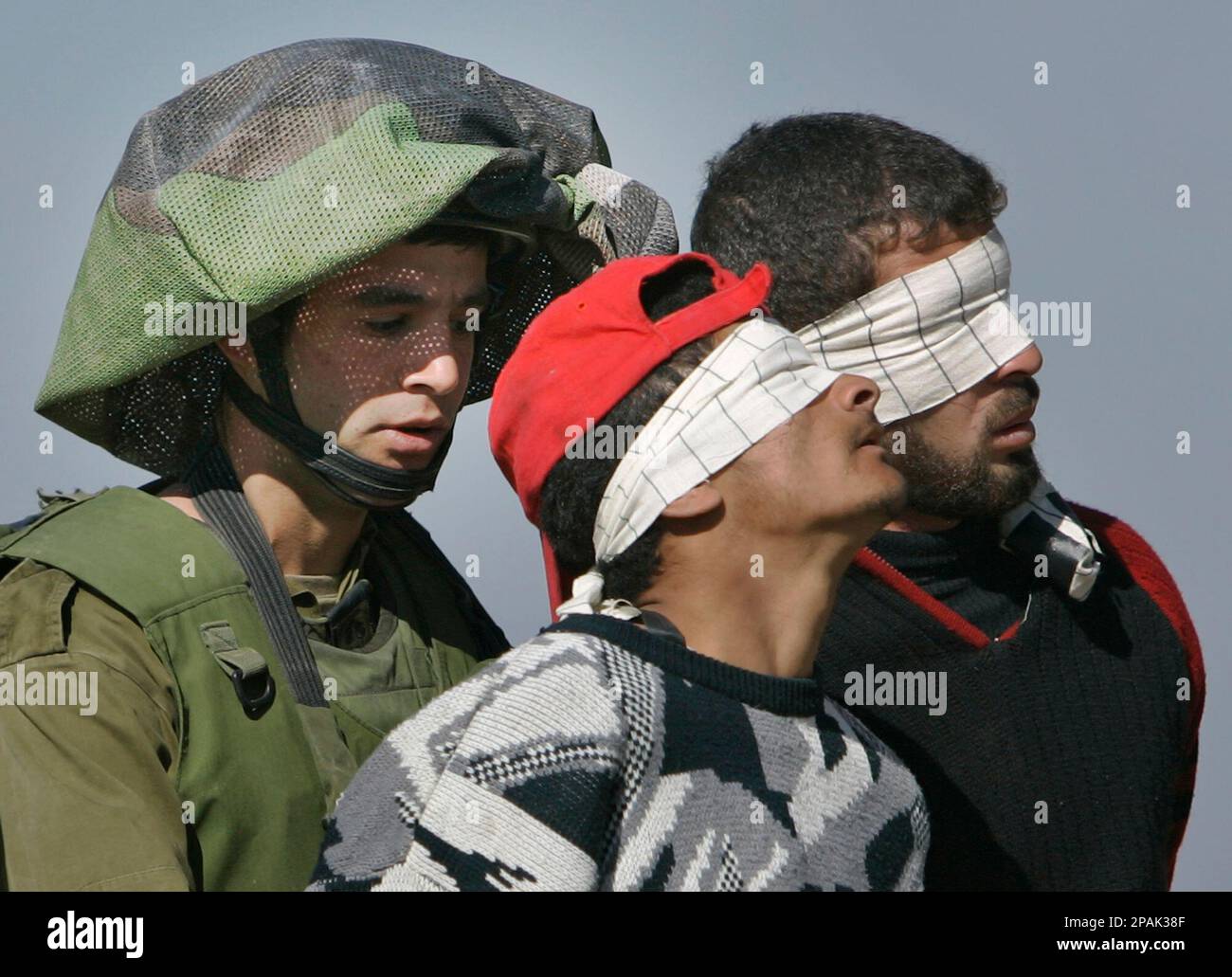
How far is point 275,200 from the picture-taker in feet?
9.69

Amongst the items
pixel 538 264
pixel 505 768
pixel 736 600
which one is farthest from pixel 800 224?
pixel 505 768

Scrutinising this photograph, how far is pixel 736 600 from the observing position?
8.04ft

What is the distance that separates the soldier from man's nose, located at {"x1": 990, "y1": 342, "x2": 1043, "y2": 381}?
0.72m

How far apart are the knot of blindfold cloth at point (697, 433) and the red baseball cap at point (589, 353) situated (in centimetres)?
7

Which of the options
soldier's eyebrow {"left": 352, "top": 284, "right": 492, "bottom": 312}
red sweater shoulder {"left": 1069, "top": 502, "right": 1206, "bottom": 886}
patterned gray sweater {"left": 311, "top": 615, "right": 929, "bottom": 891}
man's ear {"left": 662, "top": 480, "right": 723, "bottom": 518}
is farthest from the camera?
red sweater shoulder {"left": 1069, "top": 502, "right": 1206, "bottom": 886}

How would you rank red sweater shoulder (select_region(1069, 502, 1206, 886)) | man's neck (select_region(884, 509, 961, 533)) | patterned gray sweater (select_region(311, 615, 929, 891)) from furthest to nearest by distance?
red sweater shoulder (select_region(1069, 502, 1206, 886)) < man's neck (select_region(884, 509, 961, 533)) < patterned gray sweater (select_region(311, 615, 929, 891))

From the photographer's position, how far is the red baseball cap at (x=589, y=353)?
2.52 m

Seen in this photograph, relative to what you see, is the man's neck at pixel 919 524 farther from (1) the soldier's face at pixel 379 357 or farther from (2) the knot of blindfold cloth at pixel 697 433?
(1) the soldier's face at pixel 379 357

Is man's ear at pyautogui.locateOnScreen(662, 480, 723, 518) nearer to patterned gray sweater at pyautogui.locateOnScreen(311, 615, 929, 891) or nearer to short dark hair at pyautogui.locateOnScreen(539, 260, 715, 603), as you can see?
short dark hair at pyautogui.locateOnScreen(539, 260, 715, 603)

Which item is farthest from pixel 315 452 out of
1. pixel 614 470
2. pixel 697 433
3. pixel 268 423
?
pixel 697 433

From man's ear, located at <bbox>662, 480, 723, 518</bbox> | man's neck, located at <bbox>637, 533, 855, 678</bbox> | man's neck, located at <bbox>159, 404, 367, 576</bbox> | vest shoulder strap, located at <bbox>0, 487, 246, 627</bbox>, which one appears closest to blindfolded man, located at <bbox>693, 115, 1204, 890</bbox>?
man's neck, located at <bbox>637, 533, 855, 678</bbox>

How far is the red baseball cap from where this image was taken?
2.52 m

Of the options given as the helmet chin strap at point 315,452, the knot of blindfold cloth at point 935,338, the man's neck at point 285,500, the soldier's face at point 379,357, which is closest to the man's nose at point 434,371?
the soldier's face at point 379,357
